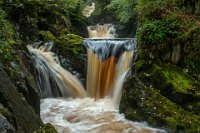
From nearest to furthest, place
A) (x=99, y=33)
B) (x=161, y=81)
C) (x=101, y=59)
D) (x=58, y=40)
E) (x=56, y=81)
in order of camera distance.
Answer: (x=161, y=81) → (x=56, y=81) → (x=101, y=59) → (x=58, y=40) → (x=99, y=33)

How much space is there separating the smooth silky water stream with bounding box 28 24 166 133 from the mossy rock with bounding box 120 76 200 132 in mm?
342

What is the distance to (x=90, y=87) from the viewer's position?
43.7 feet

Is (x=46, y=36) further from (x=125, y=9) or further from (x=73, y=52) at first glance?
(x=125, y=9)

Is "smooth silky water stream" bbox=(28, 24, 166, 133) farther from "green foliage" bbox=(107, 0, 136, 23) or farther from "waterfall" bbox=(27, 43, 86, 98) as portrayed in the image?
"green foliage" bbox=(107, 0, 136, 23)

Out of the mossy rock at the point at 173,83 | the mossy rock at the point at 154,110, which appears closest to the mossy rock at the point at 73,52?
the mossy rock at the point at 154,110

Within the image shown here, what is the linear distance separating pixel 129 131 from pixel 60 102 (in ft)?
13.1

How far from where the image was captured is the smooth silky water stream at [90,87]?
9.59m

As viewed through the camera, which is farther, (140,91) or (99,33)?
(99,33)

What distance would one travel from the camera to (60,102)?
11836 millimetres

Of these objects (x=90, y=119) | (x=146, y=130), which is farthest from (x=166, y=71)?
(x=90, y=119)

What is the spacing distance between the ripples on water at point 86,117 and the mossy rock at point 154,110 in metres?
0.23

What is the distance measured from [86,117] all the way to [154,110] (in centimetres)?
211

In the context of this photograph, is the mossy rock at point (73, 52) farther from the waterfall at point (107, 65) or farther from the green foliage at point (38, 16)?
the green foliage at point (38, 16)

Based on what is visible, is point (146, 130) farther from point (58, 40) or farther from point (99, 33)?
point (99, 33)
